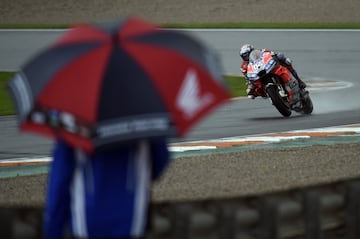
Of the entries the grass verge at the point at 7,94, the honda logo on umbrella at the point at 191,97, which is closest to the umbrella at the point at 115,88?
the honda logo on umbrella at the point at 191,97

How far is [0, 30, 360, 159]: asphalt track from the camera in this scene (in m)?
17.0

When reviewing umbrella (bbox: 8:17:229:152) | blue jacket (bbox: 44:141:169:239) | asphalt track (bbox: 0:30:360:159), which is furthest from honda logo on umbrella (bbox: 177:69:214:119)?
asphalt track (bbox: 0:30:360:159)

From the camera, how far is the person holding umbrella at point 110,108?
172 inches

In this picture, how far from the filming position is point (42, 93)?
4406 mm

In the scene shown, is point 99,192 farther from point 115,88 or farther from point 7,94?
point 7,94

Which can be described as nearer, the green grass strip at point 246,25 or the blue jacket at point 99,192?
the blue jacket at point 99,192

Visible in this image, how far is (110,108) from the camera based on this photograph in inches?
173

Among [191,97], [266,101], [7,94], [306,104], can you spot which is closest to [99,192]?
[191,97]

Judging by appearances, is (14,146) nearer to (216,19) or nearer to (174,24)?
(174,24)

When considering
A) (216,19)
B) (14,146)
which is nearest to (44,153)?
(14,146)

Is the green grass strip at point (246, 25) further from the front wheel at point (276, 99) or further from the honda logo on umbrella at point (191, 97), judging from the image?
the honda logo on umbrella at point (191, 97)

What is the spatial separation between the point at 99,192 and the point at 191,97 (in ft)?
1.69

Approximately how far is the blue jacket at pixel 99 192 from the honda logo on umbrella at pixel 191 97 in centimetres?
24

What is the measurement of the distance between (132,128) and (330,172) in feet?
23.8
